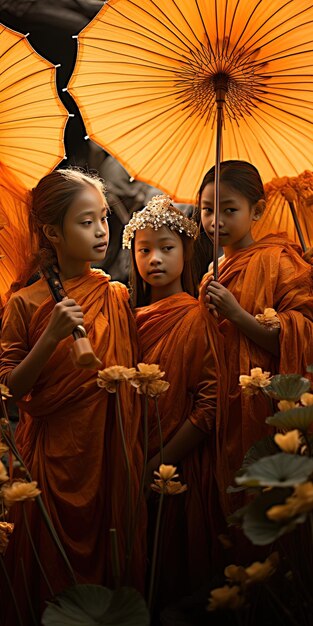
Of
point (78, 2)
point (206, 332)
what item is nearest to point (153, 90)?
point (206, 332)

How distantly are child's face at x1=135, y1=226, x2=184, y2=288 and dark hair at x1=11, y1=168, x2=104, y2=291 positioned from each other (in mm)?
230

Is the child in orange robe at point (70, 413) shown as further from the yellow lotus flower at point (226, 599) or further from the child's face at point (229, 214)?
the yellow lotus flower at point (226, 599)

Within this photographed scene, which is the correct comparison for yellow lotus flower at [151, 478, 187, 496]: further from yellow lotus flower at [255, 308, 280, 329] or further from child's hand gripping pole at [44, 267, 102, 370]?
yellow lotus flower at [255, 308, 280, 329]

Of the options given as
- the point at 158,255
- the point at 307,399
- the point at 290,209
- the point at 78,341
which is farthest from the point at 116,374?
the point at 290,209

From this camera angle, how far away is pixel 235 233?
2447mm

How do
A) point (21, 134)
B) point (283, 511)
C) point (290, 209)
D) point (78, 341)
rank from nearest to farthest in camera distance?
1. point (283, 511)
2. point (78, 341)
3. point (21, 134)
4. point (290, 209)

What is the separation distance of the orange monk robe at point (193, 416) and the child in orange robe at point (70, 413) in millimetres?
120

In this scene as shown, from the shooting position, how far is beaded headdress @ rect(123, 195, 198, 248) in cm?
247

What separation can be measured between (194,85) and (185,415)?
1.07 metres

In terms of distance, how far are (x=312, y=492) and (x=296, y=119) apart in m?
1.45

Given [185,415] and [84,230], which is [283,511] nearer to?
[185,415]

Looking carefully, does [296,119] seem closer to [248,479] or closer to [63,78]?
[248,479]

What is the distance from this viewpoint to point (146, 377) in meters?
1.74

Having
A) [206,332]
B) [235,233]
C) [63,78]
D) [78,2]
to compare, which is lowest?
[206,332]
